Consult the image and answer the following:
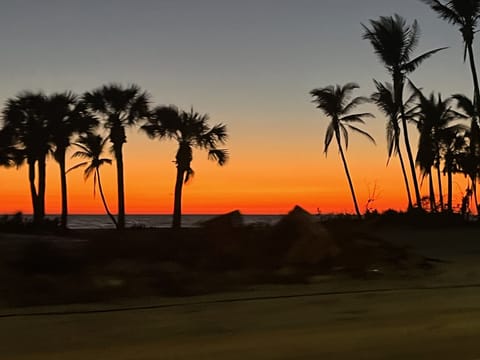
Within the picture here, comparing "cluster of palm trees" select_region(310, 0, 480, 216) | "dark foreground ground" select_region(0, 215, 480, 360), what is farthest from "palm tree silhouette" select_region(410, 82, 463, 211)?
"dark foreground ground" select_region(0, 215, 480, 360)

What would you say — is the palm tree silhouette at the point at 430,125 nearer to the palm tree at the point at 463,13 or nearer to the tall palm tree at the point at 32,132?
the palm tree at the point at 463,13

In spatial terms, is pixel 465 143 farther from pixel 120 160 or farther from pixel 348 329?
pixel 348 329

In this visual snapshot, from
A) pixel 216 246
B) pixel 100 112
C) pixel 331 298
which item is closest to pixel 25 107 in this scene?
pixel 100 112

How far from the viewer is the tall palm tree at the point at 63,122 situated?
132 ft

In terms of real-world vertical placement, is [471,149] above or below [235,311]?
above

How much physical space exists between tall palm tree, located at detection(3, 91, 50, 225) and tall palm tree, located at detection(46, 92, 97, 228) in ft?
1.24

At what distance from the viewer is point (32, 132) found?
40062 millimetres

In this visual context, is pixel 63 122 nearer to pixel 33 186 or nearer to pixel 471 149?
pixel 33 186

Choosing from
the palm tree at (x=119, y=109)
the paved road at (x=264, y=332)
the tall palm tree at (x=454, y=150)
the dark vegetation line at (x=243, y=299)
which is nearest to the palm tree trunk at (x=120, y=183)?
the palm tree at (x=119, y=109)

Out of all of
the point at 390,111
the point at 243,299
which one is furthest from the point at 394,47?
the point at 243,299

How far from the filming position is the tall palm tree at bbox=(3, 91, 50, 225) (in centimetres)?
3925

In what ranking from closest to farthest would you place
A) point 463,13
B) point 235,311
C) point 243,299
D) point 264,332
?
point 264,332, point 235,311, point 243,299, point 463,13

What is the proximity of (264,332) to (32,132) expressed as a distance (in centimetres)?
3421

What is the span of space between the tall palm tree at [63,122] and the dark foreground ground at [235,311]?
88.9 feet
